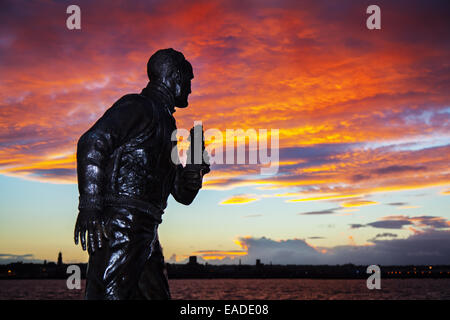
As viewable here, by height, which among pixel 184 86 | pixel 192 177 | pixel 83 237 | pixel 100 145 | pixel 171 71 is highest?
pixel 171 71

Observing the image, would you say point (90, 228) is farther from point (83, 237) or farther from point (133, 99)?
point (133, 99)

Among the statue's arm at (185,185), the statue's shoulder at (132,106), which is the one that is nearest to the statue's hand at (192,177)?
the statue's arm at (185,185)

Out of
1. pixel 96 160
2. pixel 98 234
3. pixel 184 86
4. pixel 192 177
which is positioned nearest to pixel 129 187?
pixel 96 160

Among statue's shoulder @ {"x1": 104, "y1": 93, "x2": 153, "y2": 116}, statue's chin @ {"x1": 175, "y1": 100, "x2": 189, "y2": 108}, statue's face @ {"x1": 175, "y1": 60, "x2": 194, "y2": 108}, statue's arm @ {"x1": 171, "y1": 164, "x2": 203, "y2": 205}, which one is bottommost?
statue's arm @ {"x1": 171, "y1": 164, "x2": 203, "y2": 205}

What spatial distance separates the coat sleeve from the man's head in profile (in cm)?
67

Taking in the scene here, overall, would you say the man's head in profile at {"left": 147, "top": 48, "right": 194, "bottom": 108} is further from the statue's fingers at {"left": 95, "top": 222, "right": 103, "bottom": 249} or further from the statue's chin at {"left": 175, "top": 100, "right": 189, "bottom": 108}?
the statue's fingers at {"left": 95, "top": 222, "right": 103, "bottom": 249}

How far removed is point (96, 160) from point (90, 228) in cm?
63

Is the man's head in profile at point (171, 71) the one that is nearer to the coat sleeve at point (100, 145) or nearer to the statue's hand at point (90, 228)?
the coat sleeve at point (100, 145)

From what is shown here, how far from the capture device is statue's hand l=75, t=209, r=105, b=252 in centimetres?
476

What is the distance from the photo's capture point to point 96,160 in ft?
16.1

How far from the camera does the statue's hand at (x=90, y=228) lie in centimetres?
476

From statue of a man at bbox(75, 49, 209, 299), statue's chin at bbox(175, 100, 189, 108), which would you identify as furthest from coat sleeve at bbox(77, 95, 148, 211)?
statue's chin at bbox(175, 100, 189, 108)
